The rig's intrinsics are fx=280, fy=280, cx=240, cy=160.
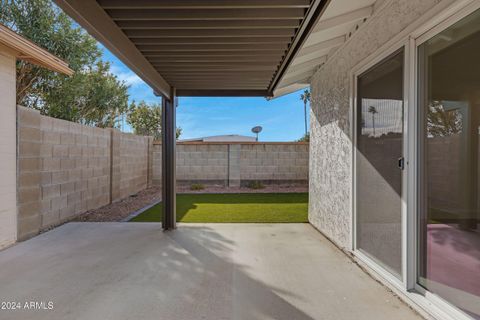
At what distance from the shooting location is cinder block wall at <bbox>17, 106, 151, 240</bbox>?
4.60 m

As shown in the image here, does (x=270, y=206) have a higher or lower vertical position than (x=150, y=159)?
lower

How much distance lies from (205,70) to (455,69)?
331 cm

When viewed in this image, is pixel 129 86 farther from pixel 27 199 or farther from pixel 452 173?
pixel 452 173

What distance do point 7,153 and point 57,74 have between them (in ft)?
25.7

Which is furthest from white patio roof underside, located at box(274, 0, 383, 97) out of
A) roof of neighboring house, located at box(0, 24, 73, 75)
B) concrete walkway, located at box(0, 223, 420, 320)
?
roof of neighboring house, located at box(0, 24, 73, 75)

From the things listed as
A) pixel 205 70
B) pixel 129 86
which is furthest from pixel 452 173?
pixel 129 86

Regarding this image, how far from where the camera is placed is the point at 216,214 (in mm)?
6637

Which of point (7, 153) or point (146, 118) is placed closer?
point (7, 153)

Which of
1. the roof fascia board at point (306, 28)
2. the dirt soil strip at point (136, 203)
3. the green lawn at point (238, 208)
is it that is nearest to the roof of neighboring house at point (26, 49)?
the dirt soil strip at point (136, 203)

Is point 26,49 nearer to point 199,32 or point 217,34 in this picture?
point 199,32

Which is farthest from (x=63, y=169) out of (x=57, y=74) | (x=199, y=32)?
(x=57, y=74)

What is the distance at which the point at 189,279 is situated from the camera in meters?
3.17

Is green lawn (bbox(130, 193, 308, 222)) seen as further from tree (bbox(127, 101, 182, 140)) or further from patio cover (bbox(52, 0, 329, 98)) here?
tree (bbox(127, 101, 182, 140))

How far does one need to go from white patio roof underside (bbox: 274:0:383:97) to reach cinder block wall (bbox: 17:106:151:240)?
4464mm
